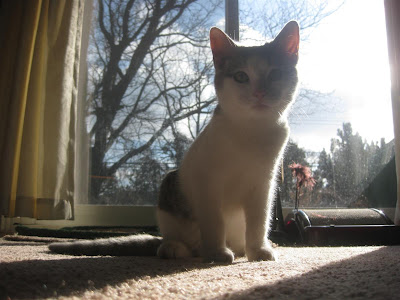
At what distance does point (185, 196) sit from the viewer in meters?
1.21

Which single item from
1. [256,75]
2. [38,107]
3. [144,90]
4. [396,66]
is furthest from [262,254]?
[144,90]

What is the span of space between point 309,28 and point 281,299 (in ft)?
7.45

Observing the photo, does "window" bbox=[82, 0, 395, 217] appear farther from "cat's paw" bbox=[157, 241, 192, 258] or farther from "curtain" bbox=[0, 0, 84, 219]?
"cat's paw" bbox=[157, 241, 192, 258]

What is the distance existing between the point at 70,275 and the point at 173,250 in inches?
17.8

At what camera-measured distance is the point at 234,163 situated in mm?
1042

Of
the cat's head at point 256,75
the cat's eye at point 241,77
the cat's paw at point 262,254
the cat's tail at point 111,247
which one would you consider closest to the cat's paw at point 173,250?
Result: the cat's tail at point 111,247

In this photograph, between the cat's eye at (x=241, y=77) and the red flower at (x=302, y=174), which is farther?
the red flower at (x=302, y=174)

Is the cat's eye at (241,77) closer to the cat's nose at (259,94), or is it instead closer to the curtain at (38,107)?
the cat's nose at (259,94)

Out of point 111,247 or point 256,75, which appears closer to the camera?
point 256,75

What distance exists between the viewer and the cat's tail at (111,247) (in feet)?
3.79

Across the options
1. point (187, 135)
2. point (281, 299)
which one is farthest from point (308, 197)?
point (281, 299)

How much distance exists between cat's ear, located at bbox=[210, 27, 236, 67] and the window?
4.06 feet

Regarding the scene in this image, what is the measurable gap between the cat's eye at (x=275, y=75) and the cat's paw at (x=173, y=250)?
2.05 feet

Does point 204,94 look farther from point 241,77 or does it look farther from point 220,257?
point 220,257
